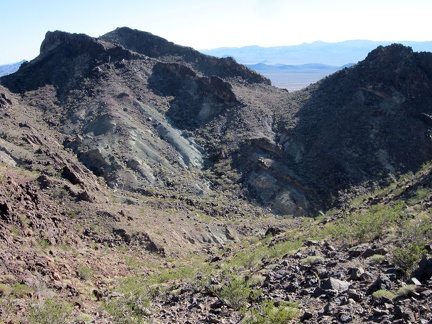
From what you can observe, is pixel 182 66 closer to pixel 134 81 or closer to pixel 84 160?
pixel 134 81

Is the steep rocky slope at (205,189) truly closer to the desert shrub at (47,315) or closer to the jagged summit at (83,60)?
the desert shrub at (47,315)

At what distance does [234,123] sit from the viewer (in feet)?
152

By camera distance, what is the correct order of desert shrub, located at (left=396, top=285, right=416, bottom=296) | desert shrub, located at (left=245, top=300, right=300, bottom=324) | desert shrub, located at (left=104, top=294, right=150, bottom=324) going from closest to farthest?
1. desert shrub, located at (left=396, top=285, right=416, bottom=296)
2. desert shrub, located at (left=245, top=300, right=300, bottom=324)
3. desert shrub, located at (left=104, top=294, right=150, bottom=324)

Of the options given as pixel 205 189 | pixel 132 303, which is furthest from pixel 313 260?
pixel 205 189

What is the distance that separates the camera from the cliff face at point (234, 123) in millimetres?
38125

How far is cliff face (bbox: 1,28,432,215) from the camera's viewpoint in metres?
38.1

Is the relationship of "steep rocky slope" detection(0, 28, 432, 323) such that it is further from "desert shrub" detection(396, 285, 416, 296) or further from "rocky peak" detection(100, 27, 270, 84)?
"rocky peak" detection(100, 27, 270, 84)

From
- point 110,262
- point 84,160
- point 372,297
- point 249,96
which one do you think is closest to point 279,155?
point 249,96

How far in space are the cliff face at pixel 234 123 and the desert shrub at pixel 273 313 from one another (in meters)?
→ 25.2

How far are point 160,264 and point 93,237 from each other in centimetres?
344

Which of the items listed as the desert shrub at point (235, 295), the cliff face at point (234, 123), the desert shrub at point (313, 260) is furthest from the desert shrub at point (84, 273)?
the cliff face at point (234, 123)

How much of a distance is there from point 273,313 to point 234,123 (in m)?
A: 37.2

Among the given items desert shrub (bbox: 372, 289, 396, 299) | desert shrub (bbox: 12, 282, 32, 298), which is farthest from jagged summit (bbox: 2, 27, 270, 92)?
desert shrub (bbox: 372, 289, 396, 299)

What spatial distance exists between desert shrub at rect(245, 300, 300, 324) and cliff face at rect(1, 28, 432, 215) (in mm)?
25249
